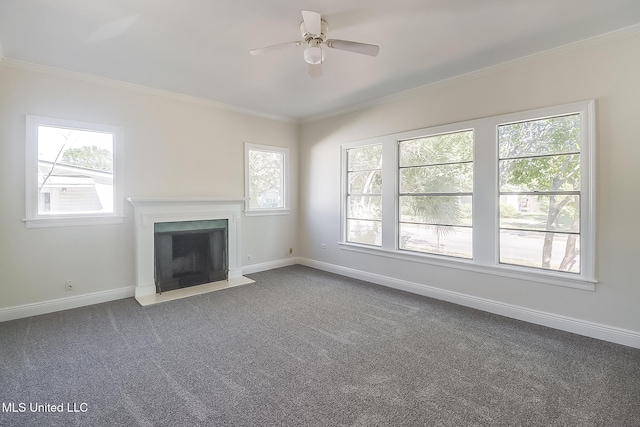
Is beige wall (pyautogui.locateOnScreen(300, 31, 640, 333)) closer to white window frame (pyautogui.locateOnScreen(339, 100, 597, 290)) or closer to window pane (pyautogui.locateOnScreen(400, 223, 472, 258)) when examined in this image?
white window frame (pyautogui.locateOnScreen(339, 100, 597, 290))

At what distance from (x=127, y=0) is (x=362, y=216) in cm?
399

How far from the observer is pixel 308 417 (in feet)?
6.23

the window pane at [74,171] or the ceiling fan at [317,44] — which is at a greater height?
the ceiling fan at [317,44]

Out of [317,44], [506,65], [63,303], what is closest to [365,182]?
[506,65]

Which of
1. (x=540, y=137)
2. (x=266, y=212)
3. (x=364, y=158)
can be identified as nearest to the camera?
(x=540, y=137)

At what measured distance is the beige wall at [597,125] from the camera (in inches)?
110

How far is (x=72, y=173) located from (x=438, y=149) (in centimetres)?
477

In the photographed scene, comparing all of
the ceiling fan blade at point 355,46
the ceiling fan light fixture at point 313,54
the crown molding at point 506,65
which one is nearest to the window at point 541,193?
the crown molding at point 506,65

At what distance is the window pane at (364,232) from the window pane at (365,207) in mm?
101

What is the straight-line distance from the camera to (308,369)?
2.44 metres

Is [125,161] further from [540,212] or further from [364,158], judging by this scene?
[540,212]

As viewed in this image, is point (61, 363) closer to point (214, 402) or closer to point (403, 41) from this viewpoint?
point (214, 402)

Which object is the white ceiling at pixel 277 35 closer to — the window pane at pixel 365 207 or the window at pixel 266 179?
the window at pixel 266 179

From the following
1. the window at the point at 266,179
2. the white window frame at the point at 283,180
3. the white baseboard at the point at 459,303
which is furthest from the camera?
the window at the point at 266,179
